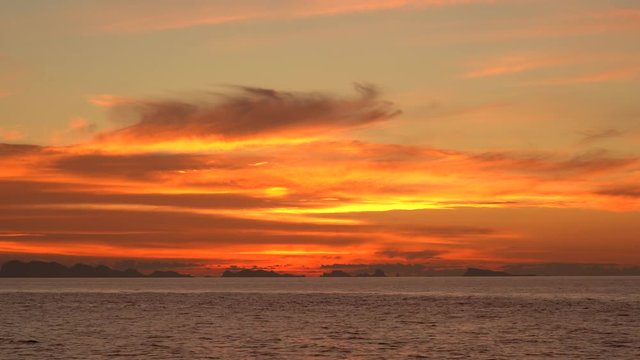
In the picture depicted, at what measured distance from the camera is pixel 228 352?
7244cm

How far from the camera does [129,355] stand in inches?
2761

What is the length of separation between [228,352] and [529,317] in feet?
217

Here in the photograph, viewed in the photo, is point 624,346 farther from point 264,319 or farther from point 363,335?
point 264,319

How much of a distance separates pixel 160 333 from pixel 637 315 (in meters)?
74.8

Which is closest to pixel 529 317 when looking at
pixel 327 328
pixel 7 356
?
pixel 327 328

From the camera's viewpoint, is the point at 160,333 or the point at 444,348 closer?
the point at 444,348

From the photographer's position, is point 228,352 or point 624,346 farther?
point 624,346

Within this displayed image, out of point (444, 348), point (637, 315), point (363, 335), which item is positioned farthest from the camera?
point (637, 315)

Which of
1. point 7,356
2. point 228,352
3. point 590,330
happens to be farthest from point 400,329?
point 7,356

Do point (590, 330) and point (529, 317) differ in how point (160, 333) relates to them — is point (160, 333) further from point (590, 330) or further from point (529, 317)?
point (529, 317)

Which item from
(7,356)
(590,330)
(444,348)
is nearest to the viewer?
(7,356)

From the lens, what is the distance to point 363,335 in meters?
89.7

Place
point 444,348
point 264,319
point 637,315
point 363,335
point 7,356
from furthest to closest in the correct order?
point 637,315 < point 264,319 < point 363,335 < point 444,348 < point 7,356

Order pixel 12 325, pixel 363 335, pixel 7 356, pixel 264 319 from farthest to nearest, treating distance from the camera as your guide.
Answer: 1. pixel 264 319
2. pixel 12 325
3. pixel 363 335
4. pixel 7 356
